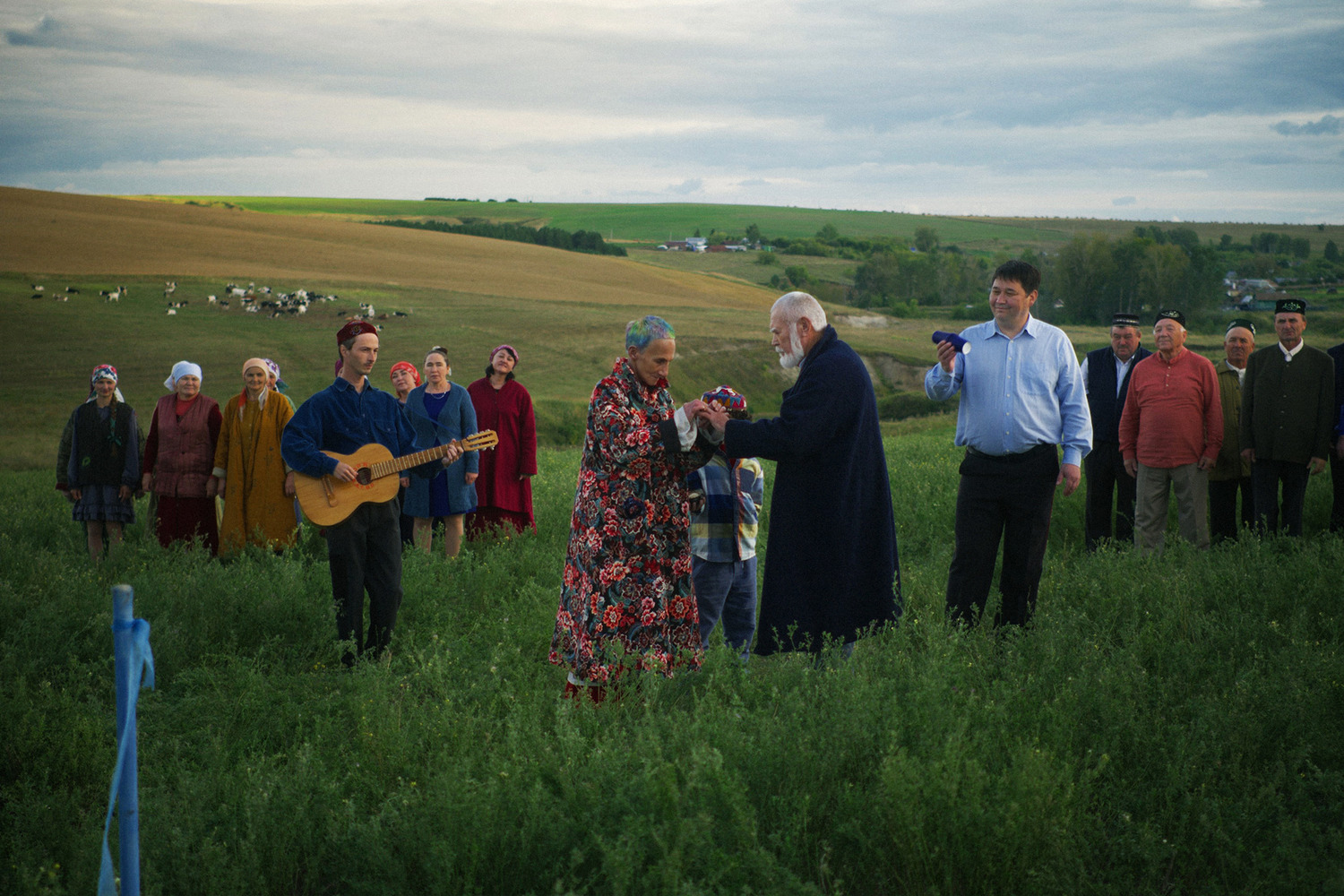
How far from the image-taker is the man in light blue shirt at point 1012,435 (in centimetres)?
518

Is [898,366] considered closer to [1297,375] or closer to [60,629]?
[1297,375]

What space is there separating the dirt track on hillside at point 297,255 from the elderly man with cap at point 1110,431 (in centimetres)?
4831

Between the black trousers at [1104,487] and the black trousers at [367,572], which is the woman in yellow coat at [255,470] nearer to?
the black trousers at [367,572]

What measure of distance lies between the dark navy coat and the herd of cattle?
4051cm

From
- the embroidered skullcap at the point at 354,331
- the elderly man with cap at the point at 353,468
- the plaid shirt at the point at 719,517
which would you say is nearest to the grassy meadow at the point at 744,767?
the elderly man with cap at the point at 353,468

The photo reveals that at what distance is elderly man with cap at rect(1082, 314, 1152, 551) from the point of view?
8.54 metres

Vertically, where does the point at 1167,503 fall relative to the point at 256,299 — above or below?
below

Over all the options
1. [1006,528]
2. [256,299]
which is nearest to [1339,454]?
[1006,528]

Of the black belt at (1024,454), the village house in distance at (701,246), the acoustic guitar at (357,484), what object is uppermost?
the village house in distance at (701,246)

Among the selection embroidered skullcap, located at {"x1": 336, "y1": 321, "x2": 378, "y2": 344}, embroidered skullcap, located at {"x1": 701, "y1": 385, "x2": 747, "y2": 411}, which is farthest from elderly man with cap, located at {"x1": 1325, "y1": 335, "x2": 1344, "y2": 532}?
embroidered skullcap, located at {"x1": 336, "y1": 321, "x2": 378, "y2": 344}

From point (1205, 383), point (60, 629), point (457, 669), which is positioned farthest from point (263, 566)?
point (1205, 383)

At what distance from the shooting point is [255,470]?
25.7 feet

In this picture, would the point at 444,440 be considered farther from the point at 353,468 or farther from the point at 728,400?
the point at 728,400

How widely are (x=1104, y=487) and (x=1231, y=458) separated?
115 cm
